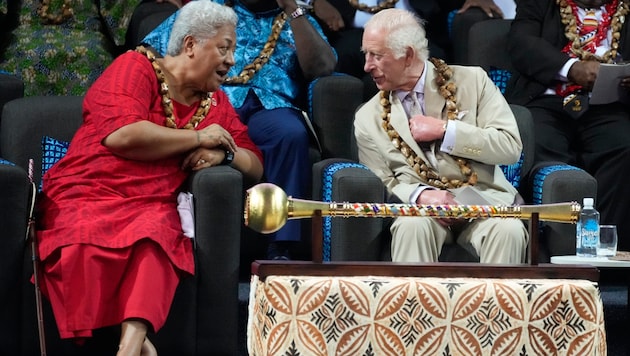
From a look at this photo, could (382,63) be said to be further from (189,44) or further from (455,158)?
(189,44)

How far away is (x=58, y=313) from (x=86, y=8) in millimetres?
1963

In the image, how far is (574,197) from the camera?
3.93 metres

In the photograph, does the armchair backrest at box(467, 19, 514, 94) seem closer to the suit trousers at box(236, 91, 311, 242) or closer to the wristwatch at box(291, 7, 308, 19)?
the wristwatch at box(291, 7, 308, 19)

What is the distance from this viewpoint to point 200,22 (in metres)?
3.89

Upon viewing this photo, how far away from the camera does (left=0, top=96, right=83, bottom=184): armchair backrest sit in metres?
4.10

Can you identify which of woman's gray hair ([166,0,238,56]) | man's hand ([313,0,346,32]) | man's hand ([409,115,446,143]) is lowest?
man's hand ([409,115,446,143])

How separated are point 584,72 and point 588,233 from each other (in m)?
1.07

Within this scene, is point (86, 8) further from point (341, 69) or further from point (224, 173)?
point (224, 173)

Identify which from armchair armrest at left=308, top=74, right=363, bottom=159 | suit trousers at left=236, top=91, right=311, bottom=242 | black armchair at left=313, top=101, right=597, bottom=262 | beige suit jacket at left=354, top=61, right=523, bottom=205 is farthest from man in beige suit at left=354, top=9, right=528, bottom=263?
armchair armrest at left=308, top=74, right=363, bottom=159

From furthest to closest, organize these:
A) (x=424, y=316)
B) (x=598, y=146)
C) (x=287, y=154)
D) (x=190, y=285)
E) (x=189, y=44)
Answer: (x=598, y=146) → (x=287, y=154) → (x=189, y=44) → (x=190, y=285) → (x=424, y=316)

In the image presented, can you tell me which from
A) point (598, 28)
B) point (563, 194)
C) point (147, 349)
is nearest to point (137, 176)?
point (147, 349)

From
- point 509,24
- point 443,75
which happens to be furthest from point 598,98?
point 443,75

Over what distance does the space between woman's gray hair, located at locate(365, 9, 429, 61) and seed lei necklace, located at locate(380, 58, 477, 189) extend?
0.14 metres

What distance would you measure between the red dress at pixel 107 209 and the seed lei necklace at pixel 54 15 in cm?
124
